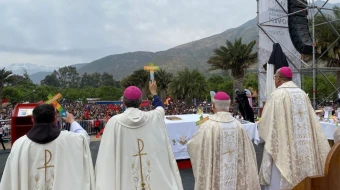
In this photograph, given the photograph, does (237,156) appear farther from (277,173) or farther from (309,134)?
(309,134)

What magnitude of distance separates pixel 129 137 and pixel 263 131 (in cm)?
210

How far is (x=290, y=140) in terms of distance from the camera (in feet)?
15.4

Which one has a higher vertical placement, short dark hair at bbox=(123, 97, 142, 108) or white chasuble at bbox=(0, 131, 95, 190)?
short dark hair at bbox=(123, 97, 142, 108)

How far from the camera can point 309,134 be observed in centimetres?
480

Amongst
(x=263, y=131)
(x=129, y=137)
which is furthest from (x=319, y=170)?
(x=129, y=137)

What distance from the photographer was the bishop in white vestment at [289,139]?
15.2 ft

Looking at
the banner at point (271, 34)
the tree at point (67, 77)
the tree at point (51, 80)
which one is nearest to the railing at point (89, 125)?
the banner at point (271, 34)

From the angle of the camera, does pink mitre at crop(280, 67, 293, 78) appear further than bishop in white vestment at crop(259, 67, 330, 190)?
Yes

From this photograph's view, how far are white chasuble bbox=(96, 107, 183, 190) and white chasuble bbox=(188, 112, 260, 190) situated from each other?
356mm

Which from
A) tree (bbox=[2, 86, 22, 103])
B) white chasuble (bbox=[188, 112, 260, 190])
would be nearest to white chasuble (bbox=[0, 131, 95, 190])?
white chasuble (bbox=[188, 112, 260, 190])

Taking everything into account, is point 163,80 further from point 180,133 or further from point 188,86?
point 180,133

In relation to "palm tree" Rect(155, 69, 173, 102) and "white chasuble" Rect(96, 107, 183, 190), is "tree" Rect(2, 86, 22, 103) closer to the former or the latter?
"palm tree" Rect(155, 69, 173, 102)

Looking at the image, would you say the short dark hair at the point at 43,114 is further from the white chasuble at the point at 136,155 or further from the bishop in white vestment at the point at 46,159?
the white chasuble at the point at 136,155

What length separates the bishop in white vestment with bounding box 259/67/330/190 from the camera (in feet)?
15.2
